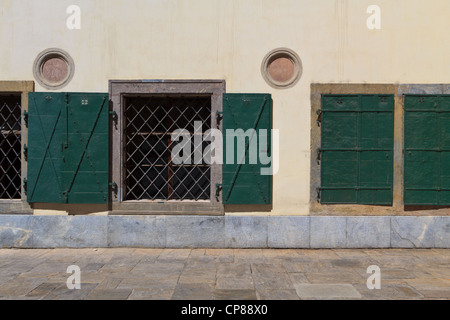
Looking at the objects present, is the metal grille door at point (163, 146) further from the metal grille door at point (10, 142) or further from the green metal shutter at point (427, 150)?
the green metal shutter at point (427, 150)

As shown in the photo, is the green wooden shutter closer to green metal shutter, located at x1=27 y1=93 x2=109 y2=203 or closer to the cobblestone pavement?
green metal shutter, located at x1=27 y1=93 x2=109 y2=203

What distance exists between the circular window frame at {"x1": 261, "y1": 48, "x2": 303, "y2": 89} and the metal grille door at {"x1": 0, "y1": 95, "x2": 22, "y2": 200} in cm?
396

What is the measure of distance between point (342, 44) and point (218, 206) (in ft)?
10.3

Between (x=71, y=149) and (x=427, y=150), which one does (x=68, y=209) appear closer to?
(x=71, y=149)

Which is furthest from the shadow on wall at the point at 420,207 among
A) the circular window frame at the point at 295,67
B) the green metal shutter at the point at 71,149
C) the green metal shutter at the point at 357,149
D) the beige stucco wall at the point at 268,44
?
the green metal shutter at the point at 71,149

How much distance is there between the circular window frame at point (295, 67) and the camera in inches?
254

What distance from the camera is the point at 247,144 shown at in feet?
20.9

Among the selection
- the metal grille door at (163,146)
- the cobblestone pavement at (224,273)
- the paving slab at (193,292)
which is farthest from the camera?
the metal grille door at (163,146)

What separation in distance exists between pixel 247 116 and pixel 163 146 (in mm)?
1434

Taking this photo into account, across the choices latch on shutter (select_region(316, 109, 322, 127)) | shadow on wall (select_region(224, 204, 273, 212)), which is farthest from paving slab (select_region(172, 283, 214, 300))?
latch on shutter (select_region(316, 109, 322, 127))

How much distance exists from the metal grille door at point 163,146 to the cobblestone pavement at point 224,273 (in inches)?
39.2

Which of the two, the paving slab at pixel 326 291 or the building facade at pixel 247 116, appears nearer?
the paving slab at pixel 326 291

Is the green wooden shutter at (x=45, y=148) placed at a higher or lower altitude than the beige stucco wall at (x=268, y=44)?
lower
